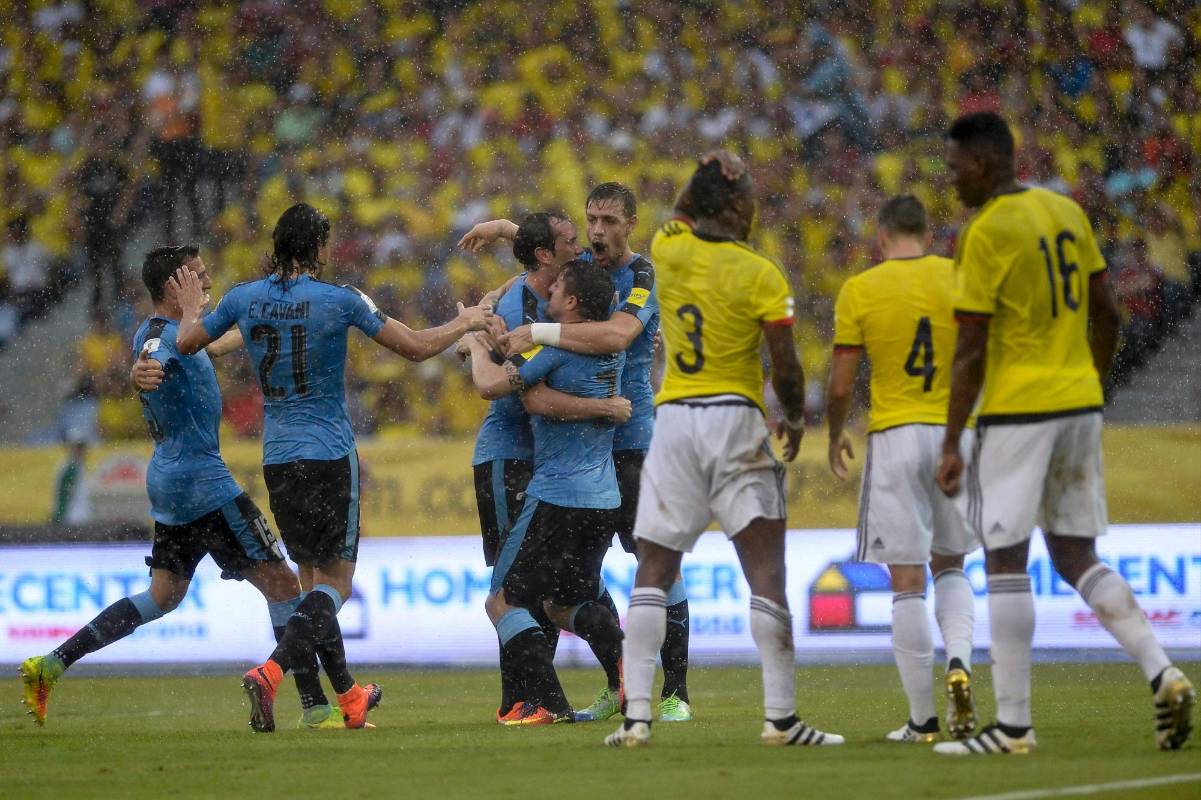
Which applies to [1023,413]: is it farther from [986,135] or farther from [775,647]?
[775,647]

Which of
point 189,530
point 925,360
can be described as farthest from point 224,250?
point 925,360

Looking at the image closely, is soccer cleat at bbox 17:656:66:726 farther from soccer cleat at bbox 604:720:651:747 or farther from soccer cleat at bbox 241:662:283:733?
soccer cleat at bbox 604:720:651:747

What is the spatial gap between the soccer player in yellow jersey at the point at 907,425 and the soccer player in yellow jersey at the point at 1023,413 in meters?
0.46

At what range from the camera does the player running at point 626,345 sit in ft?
22.8

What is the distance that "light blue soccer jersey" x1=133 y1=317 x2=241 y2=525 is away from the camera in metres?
7.63

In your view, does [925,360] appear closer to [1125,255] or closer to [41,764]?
[41,764]

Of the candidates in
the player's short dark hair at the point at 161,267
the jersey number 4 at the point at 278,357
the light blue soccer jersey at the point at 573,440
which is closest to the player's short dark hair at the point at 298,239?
the jersey number 4 at the point at 278,357

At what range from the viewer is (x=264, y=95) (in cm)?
1638

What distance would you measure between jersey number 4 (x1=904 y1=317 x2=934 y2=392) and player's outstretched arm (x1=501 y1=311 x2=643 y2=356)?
150cm

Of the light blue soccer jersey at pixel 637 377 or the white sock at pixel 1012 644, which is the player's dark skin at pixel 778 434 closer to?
the white sock at pixel 1012 644

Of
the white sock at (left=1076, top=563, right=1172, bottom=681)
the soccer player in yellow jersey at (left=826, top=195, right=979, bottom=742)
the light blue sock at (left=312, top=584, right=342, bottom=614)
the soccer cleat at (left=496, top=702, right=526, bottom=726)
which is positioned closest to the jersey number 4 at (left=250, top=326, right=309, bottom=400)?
the light blue sock at (left=312, top=584, right=342, bottom=614)

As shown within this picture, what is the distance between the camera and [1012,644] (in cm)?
510

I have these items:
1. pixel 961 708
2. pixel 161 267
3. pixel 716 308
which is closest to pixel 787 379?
pixel 716 308

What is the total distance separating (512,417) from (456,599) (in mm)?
4798
